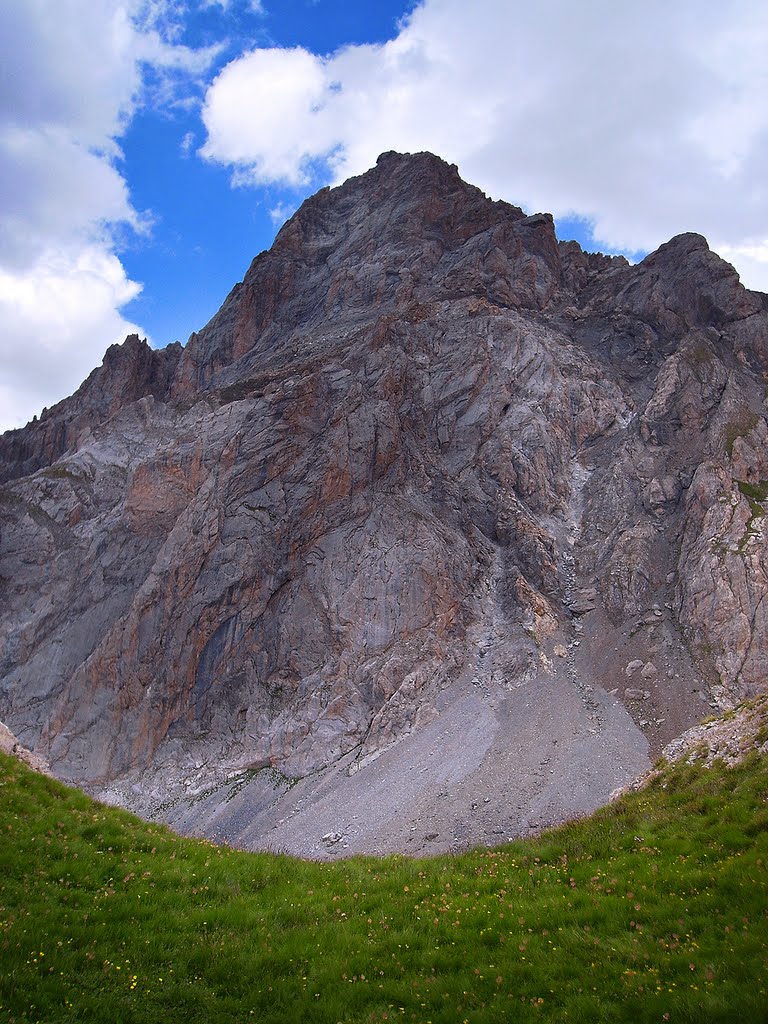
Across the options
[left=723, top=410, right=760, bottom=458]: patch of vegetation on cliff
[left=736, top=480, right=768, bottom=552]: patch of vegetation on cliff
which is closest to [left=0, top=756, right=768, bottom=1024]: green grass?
[left=736, top=480, right=768, bottom=552]: patch of vegetation on cliff

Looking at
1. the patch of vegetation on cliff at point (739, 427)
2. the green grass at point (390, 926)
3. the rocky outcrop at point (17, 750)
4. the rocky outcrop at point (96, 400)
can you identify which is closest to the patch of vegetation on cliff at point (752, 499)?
the patch of vegetation on cliff at point (739, 427)

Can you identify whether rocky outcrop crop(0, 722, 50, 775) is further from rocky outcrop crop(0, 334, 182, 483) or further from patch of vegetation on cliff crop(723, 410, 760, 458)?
rocky outcrop crop(0, 334, 182, 483)

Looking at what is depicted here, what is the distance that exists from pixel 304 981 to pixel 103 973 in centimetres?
255

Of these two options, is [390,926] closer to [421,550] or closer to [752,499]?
[421,550]

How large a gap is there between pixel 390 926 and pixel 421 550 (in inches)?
2065

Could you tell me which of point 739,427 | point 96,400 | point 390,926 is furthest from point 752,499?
point 96,400

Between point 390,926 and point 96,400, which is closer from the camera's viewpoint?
point 390,926

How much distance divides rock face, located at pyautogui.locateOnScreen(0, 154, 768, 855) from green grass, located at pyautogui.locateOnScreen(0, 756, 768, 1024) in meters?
28.9

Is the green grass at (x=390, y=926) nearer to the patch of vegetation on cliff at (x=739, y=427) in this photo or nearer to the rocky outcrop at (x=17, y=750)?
the rocky outcrop at (x=17, y=750)

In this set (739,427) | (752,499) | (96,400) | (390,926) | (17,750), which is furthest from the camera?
(96,400)

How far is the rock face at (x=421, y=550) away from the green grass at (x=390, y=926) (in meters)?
28.9

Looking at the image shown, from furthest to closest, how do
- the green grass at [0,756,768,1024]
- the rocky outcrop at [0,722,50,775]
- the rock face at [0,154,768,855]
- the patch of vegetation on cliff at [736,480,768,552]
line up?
1. the patch of vegetation on cliff at [736,480,768,552]
2. the rock face at [0,154,768,855]
3. the rocky outcrop at [0,722,50,775]
4. the green grass at [0,756,768,1024]

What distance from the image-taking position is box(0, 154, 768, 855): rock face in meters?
48.7

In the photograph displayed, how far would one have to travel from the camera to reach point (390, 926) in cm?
1002
